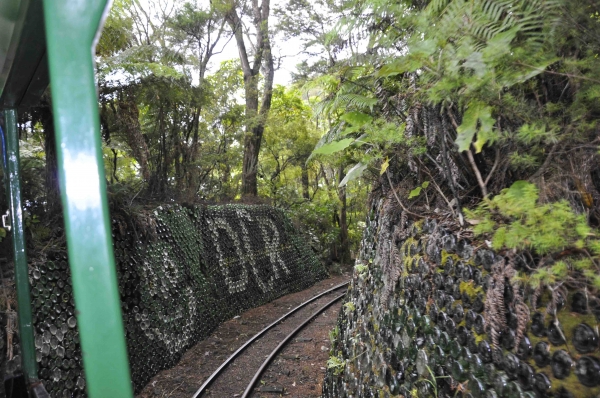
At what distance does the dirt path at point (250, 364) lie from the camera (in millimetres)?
5426

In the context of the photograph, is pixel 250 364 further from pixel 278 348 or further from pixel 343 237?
pixel 343 237

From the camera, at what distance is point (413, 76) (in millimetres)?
3145

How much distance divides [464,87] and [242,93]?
1319 cm

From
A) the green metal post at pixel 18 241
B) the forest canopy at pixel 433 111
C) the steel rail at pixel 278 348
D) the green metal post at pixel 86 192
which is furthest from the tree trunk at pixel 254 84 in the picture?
the green metal post at pixel 86 192

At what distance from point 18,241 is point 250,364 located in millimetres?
5144

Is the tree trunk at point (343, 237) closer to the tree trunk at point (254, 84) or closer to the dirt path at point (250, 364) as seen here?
the tree trunk at point (254, 84)

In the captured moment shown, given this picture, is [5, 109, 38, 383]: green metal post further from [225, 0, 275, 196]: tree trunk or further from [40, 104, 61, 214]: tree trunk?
[225, 0, 275, 196]: tree trunk

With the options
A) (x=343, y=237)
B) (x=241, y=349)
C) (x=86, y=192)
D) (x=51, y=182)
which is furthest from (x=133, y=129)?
(x=343, y=237)

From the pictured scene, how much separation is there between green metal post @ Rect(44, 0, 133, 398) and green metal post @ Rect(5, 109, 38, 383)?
1392 mm

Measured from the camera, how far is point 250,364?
627 centimetres

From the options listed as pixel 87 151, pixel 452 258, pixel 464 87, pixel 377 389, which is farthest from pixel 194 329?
pixel 87 151

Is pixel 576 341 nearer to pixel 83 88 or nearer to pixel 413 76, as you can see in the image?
pixel 83 88

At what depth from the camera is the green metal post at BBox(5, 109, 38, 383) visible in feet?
5.82

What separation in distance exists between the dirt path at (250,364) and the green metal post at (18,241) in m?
3.97
